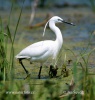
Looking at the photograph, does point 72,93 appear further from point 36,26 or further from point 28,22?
point 28,22

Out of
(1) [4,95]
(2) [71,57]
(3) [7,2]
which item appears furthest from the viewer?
→ (3) [7,2]

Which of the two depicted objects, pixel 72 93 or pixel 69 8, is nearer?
pixel 72 93

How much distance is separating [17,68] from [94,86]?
2.81 metres

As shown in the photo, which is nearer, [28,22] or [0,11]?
[28,22]

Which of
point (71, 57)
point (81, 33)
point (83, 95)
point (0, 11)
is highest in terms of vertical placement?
point (0, 11)

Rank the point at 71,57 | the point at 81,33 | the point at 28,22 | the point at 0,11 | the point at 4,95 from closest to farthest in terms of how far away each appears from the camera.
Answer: the point at 4,95 < the point at 71,57 < the point at 81,33 < the point at 28,22 < the point at 0,11

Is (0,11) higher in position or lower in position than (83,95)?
higher

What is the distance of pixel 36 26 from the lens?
34.7 ft

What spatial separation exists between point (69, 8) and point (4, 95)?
33.9ft

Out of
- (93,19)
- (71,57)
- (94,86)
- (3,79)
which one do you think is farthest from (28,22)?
(94,86)

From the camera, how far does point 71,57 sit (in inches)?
292

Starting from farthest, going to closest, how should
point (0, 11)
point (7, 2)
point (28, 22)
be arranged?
point (7, 2) → point (0, 11) → point (28, 22)

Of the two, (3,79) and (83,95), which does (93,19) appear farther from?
(83,95)

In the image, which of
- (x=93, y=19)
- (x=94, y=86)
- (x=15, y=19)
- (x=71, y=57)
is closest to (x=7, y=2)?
(x=15, y=19)
